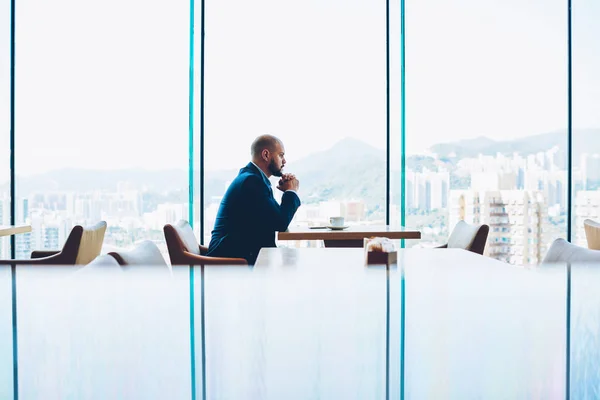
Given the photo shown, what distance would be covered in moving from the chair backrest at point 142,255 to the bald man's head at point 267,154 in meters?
1.81

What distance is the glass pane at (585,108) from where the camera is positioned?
18.4 ft

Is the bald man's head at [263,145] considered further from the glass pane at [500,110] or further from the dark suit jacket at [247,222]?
the glass pane at [500,110]

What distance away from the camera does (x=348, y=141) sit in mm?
5613

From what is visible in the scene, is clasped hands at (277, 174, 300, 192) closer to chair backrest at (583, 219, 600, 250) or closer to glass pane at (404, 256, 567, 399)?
chair backrest at (583, 219, 600, 250)

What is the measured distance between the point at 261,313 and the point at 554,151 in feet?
18.2

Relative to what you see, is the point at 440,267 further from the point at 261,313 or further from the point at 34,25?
the point at 34,25

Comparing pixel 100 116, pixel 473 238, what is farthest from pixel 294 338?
pixel 100 116

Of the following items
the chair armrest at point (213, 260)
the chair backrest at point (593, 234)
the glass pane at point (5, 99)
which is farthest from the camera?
the glass pane at point (5, 99)

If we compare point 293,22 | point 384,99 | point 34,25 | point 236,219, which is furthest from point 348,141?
point 34,25

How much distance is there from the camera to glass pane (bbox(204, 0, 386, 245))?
5.57 metres

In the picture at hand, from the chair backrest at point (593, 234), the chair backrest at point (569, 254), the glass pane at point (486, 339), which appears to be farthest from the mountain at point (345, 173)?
the glass pane at point (486, 339)

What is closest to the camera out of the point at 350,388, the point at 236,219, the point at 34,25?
the point at 350,388

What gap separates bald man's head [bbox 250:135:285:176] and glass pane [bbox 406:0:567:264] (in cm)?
229

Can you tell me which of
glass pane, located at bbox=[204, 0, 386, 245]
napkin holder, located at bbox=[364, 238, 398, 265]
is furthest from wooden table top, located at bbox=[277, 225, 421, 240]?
glass pane, located at bbox=[204, 0, 386, 245]
